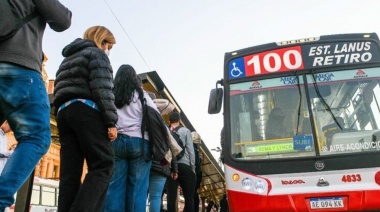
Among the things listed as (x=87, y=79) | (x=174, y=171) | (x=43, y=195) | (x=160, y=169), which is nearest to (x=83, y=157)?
(x=87, y=79)

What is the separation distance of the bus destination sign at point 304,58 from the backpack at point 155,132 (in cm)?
220

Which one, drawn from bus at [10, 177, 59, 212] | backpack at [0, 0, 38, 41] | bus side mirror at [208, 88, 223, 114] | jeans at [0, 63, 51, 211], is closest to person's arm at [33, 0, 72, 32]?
backpack at [0, 0, 38, 41]

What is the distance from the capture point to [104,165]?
2.90m

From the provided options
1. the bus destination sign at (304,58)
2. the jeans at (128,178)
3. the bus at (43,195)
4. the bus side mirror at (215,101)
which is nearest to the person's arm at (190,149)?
the bus side mirror at (215,101)

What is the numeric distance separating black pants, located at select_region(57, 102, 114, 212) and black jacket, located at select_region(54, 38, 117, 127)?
89 millimetres

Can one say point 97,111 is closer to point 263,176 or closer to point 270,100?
point 263,176

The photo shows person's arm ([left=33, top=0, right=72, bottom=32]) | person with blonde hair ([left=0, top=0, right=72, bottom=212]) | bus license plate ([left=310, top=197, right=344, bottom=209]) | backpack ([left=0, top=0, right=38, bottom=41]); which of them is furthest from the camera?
bus license plate ([left=310, top=197, right=344, bottom=209])

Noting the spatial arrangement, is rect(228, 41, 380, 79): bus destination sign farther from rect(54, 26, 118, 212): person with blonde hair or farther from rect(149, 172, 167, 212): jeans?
rect(54, 26, 118, 212): person with blonde hair

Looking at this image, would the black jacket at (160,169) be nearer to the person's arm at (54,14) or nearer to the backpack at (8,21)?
the person's arm at (54,14)

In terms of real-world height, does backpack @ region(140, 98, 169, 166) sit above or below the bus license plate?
above

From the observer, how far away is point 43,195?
16.5 m

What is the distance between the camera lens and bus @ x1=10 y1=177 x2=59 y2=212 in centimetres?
1577

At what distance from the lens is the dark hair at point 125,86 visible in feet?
12.9

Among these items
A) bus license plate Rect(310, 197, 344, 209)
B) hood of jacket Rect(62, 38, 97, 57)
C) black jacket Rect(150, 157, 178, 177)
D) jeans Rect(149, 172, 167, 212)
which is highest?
hood of jacket Rect(62, 38, 97, 57)
